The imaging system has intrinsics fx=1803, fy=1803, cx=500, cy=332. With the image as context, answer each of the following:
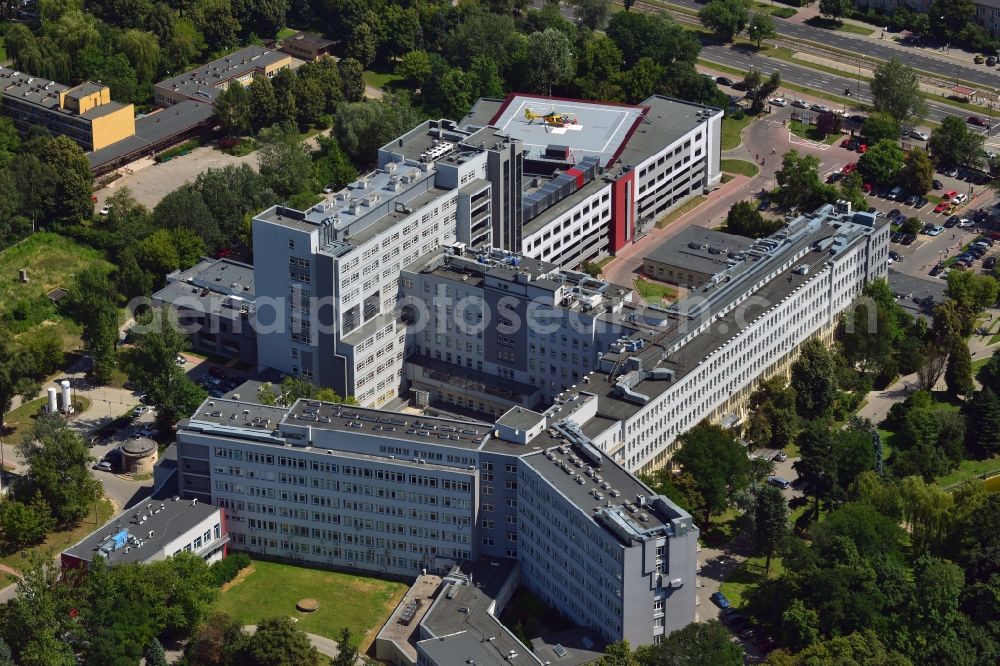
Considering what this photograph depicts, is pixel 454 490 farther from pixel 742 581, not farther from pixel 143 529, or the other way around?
pixel 143 529

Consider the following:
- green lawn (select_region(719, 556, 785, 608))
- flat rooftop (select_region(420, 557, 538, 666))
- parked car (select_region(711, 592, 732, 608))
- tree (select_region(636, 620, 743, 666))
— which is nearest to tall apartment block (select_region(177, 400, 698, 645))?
flat rooftop (select_region(420, 557, 538, 666))

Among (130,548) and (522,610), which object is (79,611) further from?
(522,610)

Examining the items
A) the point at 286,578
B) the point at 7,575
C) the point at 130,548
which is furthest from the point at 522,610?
the point at 7,575

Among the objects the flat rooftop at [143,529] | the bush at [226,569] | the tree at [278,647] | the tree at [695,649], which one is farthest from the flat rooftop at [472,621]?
the flat rooftop at [143,529]

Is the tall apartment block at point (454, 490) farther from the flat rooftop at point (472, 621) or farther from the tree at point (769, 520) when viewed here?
the tree at point (769, 520)

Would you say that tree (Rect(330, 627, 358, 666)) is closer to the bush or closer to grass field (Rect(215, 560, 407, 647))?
grass field (Rect(215, 560, 407, 647))

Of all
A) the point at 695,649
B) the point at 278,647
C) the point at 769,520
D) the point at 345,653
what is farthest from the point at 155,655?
the point at 769,520
